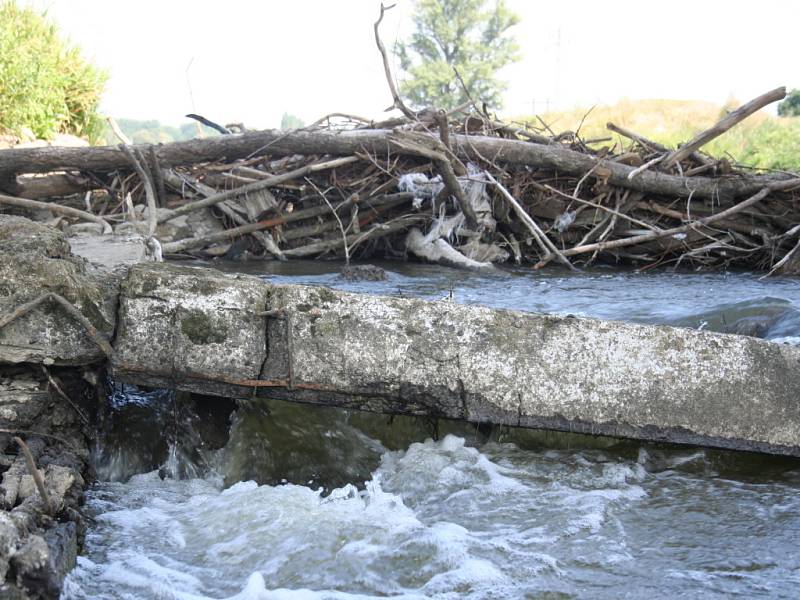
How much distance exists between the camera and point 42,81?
12703 mm

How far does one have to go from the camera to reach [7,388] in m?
3.16

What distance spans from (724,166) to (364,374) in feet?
21.0

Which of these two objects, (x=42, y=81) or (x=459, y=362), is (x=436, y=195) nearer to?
(x=459, y=362)

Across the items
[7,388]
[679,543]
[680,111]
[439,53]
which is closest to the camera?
[679,543]

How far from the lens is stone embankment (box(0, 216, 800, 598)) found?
131 inches

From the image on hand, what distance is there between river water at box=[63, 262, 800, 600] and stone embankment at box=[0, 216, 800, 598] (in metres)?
0.23

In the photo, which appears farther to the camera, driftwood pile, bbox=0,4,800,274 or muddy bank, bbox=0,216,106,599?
driftwood pile, bbox=0,4,800,274

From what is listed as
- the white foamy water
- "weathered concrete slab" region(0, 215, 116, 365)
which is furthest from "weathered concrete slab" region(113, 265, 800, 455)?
the white foamy water

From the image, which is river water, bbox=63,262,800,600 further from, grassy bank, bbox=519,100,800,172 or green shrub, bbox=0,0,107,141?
grassy bank, bbox=519,100,800,172

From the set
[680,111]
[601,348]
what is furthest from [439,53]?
[601,348]

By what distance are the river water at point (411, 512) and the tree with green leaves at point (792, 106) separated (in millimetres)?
27955

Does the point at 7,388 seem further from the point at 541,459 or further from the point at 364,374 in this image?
the point at 541,459

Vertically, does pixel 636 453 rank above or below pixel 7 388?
below

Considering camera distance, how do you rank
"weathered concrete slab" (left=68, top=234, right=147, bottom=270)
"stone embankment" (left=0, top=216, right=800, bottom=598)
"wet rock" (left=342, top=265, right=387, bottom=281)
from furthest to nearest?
"wet rock" (left=342, top=265, right=387, bottom=281), "weathered concrete slab" (left=68, top=234, right=147, bottom=270), "stone embankment" (left=0, top=216, right=800, bottom=598)
